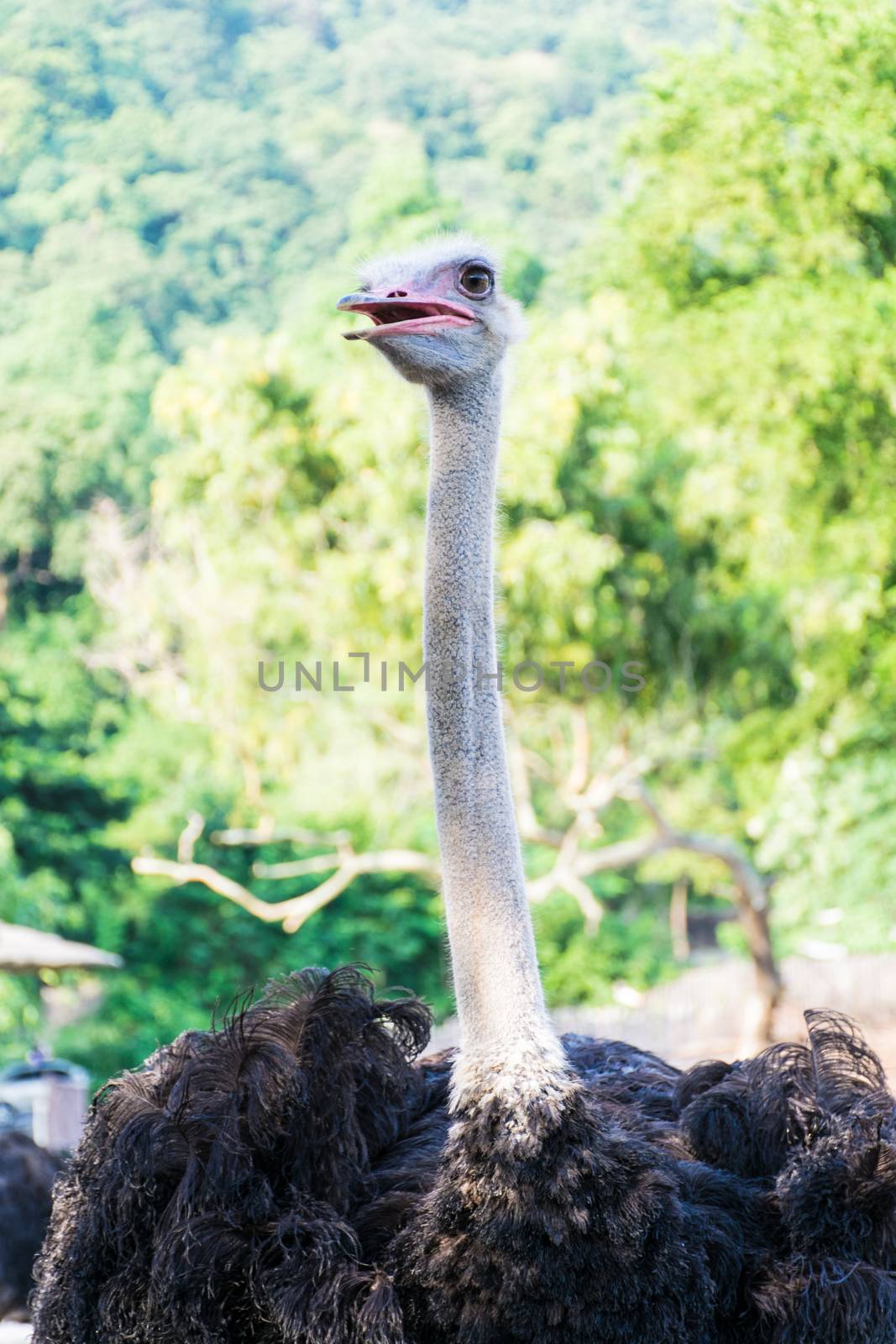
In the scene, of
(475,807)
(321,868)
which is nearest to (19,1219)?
(475,807)

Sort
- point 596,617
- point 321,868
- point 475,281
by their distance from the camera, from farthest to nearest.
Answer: point 321,868 < point 596,617 < point 475,281

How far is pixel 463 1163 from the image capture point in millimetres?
2357

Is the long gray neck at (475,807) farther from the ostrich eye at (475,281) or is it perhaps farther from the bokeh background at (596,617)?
the bokeh background at (596,617)

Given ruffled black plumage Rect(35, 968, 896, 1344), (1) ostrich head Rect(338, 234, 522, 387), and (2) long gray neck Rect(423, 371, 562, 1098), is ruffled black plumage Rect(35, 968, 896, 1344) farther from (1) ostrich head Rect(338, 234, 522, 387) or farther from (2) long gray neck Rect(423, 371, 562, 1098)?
(1) ostrich head Rect(338, 234, 522, 387)

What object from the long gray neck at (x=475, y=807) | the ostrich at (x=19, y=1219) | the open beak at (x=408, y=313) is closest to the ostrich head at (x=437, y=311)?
the open beak at (x=408, y=313)

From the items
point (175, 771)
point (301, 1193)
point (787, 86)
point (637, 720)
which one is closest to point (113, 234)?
point (175, 771)

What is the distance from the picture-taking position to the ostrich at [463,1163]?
2316 mm

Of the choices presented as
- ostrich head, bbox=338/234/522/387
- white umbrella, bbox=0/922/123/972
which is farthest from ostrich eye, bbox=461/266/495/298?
white umbrella, bbox=0/922/123/972

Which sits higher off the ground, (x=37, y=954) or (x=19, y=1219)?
(x=37, y=954)

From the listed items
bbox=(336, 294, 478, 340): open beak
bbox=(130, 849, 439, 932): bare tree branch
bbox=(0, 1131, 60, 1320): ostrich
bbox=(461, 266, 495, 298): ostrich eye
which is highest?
bbox=(461, 266, 495, 298): ostrich eye

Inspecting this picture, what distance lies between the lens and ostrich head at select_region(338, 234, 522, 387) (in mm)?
2613

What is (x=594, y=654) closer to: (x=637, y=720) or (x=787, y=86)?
(x=637, y=720)

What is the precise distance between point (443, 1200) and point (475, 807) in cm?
51

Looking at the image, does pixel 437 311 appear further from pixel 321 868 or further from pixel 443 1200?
pixel 321 868
